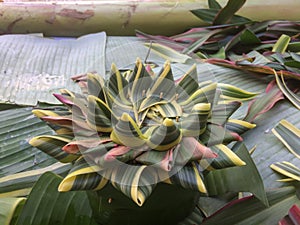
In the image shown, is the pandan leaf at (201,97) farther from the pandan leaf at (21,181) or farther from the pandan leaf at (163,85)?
the pandan leaf at (21,181)

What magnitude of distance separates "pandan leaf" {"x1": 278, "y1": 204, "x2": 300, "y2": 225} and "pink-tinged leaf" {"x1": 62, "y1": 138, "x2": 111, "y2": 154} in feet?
0.58

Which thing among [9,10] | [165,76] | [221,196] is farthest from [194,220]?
[9,10]

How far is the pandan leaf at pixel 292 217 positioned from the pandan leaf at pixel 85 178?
0.17 meters

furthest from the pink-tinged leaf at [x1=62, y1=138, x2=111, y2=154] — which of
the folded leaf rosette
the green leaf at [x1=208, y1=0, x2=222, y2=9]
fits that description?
the green leaf at [x1=208, y1=0, x2=222, y2=9]

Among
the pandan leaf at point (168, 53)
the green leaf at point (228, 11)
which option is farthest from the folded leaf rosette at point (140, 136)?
the green leaf at point (228, 11)

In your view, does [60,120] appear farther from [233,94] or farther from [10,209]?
[233,94]

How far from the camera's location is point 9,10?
0.96m

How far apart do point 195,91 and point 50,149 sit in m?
0.15

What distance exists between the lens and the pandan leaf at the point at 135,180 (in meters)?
0.37

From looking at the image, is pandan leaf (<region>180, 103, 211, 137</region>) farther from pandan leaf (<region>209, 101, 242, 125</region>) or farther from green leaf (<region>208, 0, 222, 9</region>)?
green leaf (<region>208, 0, 222, 9</region>)

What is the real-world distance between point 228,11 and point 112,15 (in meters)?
0.26

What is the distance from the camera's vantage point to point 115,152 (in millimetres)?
379

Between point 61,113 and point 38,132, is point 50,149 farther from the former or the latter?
point 38,132

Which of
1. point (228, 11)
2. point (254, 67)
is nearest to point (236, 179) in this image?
point (254, 67)
